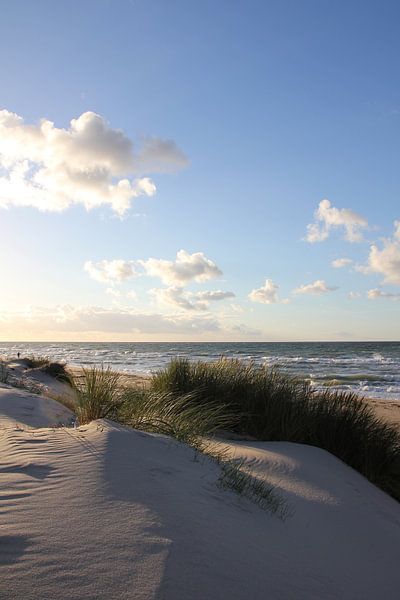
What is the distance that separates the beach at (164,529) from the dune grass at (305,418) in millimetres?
1487

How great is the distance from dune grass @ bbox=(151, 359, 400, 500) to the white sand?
165 centimetres

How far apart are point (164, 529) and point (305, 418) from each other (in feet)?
16.4

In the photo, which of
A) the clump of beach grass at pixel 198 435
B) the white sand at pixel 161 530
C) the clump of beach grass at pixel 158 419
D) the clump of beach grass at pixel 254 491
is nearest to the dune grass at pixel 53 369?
the clump of beach grass at pixel 198 435

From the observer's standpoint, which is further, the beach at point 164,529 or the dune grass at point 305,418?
the dune grass at point 305,418

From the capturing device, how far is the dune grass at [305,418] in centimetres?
625

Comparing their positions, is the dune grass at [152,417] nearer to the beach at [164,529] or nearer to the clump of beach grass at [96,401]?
the clump of beach grass at [96,401]

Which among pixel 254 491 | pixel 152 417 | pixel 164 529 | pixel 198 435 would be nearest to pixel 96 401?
pixel 152 417

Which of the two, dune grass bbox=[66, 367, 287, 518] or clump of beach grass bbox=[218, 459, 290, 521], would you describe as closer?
clump of beach grass bbox=[218, 459, 290, 521]

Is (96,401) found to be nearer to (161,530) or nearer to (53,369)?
(161,530)

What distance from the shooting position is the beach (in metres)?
1.83

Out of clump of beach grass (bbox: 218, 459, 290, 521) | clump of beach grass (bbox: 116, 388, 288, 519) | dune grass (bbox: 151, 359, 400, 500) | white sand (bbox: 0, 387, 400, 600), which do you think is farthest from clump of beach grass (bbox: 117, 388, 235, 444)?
dune grass (bbox: 151, 359, 400, 500)

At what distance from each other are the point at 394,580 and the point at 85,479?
7.72ft

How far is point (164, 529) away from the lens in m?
2.30

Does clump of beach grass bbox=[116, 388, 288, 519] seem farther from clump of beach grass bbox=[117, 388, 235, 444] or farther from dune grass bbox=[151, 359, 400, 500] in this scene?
dune grass bbox=[151, 359, 400, 500]
